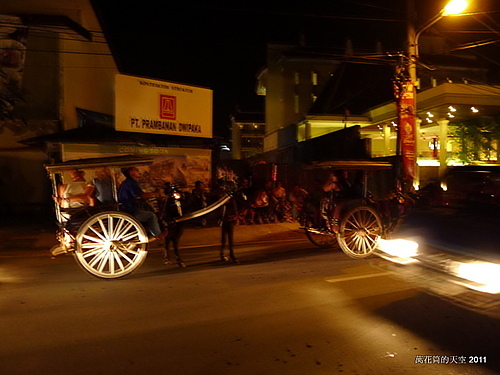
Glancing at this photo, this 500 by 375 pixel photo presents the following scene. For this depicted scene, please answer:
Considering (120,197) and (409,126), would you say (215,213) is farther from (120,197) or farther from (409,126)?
(409,126)

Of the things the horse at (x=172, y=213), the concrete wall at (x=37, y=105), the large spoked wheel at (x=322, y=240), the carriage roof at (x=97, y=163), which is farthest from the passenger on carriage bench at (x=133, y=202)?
the concrete wall at (x=37, y=105)

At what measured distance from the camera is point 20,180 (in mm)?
16078

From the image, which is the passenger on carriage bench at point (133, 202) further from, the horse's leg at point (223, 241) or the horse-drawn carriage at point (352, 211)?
the horse-drawn carriage at point (352, 211)

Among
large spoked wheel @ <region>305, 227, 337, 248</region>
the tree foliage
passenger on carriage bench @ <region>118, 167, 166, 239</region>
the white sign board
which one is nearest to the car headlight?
large spoked wheel @ <region>305, 227, 337, 248</region>

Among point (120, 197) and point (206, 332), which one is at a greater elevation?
point (120, 197)

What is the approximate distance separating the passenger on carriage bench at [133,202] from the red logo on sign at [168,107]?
735 centimetres

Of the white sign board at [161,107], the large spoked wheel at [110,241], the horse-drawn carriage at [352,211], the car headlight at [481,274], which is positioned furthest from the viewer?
the white sign board at [161,107]

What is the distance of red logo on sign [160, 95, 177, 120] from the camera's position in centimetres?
1435

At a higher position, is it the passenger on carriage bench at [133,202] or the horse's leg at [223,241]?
the passenger on carriage bench at [133,202]

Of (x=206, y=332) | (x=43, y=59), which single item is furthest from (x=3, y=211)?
(x=206, y=332)

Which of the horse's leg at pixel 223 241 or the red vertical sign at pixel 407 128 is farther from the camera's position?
the red vertical sign at pixel 407 128

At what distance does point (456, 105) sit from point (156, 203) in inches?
619

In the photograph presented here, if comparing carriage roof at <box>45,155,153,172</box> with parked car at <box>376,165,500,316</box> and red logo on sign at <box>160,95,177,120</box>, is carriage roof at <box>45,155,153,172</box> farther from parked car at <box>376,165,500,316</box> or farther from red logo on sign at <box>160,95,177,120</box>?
red logo on sign at <box>160,95,177,120</box>

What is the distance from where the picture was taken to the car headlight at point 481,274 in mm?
6188
